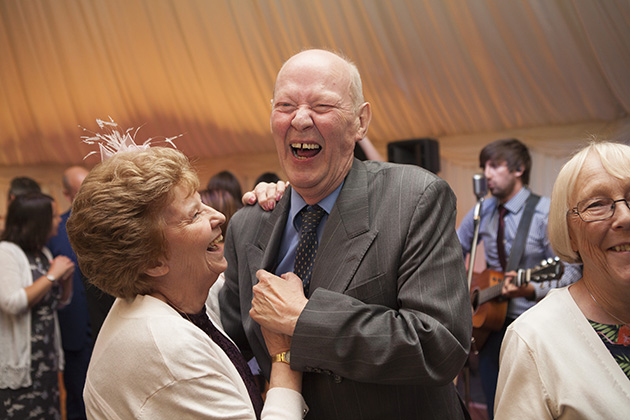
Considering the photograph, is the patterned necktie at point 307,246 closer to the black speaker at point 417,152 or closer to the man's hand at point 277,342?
the man's hand at point 277,342

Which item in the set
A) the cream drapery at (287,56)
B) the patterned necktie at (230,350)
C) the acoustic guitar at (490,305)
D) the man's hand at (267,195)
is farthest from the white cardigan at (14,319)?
the cream drapery at (287,56)

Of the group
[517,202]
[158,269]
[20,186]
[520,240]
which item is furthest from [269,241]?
[20,186]

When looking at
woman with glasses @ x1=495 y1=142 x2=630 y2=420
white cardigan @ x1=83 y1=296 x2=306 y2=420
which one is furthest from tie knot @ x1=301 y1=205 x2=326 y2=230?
woman with glasses @ x1=495 y1=142 x2=630 y2=420

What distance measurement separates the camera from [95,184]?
147 centimetres

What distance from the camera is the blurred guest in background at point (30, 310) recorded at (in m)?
3.57

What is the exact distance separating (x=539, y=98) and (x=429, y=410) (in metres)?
6.09

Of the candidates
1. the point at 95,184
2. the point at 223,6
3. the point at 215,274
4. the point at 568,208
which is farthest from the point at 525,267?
the point at 223,6

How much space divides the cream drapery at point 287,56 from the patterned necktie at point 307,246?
531cm

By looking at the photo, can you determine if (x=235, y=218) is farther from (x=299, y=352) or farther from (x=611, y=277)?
(x=611, y=277)

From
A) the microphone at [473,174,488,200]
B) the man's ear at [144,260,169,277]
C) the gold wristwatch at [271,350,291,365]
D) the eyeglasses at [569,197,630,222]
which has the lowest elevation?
Result: the microphone at [473,174,488,200]

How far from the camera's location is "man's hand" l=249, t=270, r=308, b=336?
152 centimetres

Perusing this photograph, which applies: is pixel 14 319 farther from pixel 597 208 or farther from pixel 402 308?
pixel 597 208

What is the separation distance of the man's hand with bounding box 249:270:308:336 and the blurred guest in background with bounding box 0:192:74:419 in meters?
2.57

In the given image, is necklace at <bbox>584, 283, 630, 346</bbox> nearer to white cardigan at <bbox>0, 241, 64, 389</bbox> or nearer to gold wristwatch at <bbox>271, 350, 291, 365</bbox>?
gold wristwatch at <bbox>271, 350, 291, 365</bbox>
